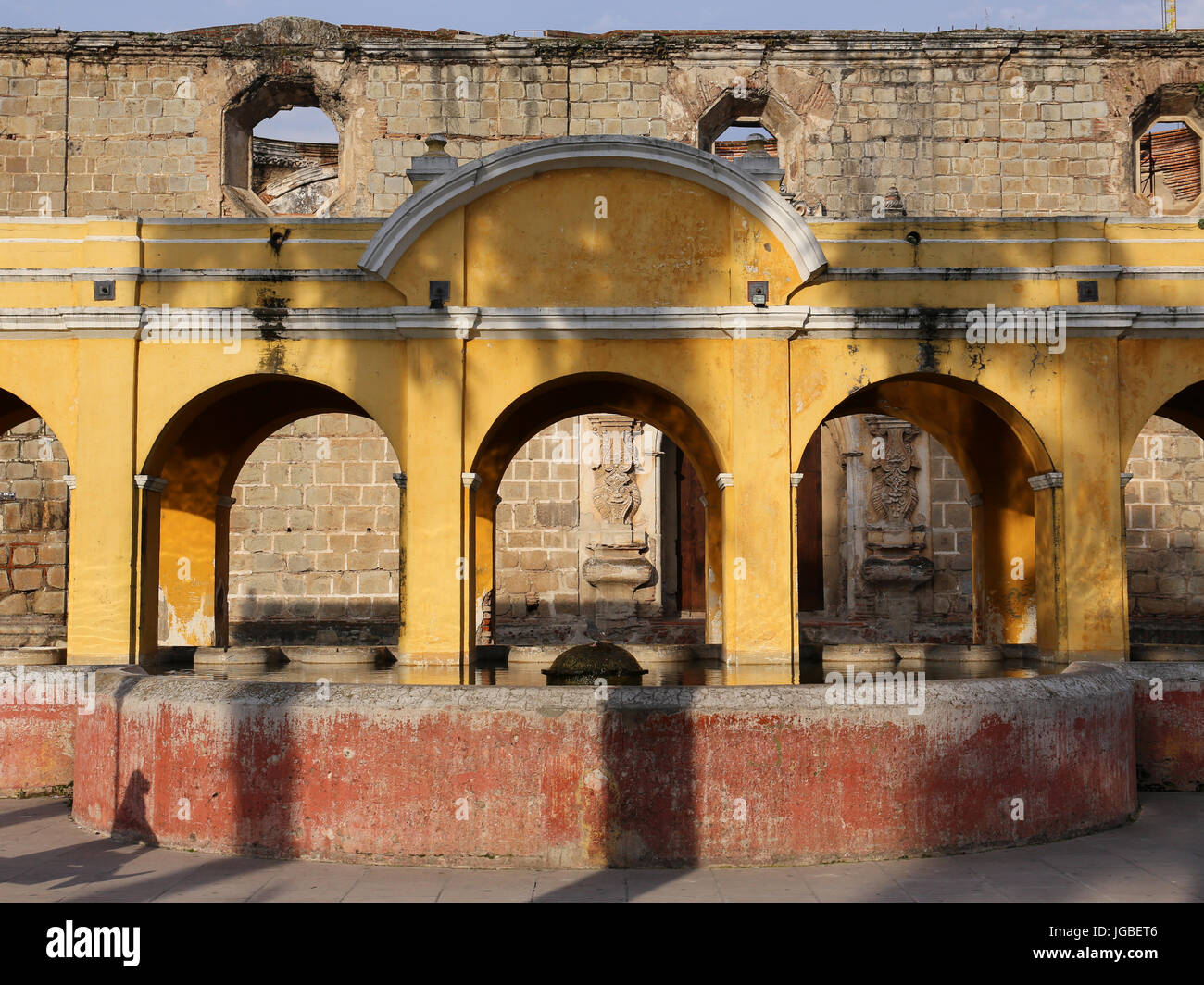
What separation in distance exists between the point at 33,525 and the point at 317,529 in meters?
4.34

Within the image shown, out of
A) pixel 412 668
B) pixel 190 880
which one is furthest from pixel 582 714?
pixel 412 668

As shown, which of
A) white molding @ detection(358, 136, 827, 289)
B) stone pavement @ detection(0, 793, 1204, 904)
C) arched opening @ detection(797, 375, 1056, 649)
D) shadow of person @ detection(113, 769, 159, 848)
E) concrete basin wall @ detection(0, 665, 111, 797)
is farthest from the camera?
arched opening @ detection(797, 375, 1056, 649)

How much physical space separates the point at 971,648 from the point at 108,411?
29.7ft

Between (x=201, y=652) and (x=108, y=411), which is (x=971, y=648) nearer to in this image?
(x=201, y=652)

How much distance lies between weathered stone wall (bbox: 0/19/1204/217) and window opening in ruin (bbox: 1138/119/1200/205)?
361cm

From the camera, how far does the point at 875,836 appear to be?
738cm

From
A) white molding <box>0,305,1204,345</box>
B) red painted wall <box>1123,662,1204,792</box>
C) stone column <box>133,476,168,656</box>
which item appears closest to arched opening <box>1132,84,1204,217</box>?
white molding <box>0,305,1204,345</box>

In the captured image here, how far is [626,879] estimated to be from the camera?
6953 millimetres

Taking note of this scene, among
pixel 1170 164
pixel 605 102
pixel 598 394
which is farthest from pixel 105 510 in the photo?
pixel 1170 164

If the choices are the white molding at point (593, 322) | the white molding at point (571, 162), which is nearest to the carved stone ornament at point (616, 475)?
the white molding at point (593, 322)

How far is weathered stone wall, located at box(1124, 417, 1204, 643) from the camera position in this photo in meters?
19.6

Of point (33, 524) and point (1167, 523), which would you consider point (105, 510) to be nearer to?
point (33, 524)

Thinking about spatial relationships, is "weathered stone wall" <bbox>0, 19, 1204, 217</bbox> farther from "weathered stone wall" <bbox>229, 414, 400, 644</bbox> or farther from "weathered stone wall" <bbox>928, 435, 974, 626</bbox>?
"weathered stone wall" <bbox>928, 435, 974, 626</bbox>

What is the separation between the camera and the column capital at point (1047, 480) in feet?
41.0
